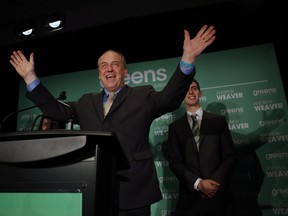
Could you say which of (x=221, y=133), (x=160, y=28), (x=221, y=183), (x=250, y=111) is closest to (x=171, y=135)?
(x=221, y=133)

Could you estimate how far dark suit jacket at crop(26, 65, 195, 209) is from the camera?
103 cm

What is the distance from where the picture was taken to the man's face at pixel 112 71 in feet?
4.52

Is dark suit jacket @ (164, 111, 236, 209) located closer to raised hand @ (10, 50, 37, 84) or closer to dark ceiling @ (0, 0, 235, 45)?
raised hand @ (10, 50, 37, 84)

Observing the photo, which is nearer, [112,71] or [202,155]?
[112,71]

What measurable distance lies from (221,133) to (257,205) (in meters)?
0.84

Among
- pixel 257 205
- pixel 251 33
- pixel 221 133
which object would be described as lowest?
pixel 257 205

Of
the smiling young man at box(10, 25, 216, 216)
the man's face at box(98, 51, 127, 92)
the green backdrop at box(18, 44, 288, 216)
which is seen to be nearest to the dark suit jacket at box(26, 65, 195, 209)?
the smiling young man at box(10, 25, 216, 216)

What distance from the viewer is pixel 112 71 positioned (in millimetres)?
1405

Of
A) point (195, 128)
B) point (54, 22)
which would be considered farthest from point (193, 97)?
point (54, 22)

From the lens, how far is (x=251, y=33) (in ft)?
9.53

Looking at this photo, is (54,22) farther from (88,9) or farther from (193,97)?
(193,97)

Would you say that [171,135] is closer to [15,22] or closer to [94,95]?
[94,95]

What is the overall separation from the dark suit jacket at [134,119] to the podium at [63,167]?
36 centimetres

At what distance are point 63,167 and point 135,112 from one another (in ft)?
1.85
